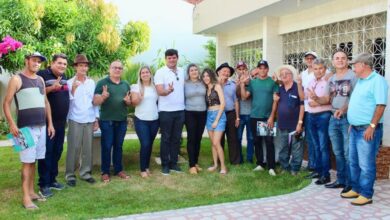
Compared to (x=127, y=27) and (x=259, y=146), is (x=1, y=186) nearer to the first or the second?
(x=259, y=146)

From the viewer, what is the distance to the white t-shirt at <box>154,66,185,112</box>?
645 centimetres

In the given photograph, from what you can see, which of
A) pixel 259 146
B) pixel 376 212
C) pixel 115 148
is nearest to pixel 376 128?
pixel 376 212

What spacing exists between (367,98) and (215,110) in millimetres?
2571

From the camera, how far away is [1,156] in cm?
876

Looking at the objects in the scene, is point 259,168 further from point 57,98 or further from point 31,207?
point 31,207

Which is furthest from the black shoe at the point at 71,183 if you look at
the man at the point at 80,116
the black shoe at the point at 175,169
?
the black shoe at the point at 175,169

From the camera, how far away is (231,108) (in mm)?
7070

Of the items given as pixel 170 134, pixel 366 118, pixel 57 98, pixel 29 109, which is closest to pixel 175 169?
pixel 170 134

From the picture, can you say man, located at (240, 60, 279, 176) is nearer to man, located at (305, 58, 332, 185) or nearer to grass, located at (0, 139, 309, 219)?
grass, located at (0, 139, 309, 219)

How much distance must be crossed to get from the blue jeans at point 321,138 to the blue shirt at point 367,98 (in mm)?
847

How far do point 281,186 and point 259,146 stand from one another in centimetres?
110

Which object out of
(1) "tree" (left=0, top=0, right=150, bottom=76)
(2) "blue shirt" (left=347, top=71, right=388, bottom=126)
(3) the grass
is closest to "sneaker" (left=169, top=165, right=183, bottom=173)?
(3) the grass

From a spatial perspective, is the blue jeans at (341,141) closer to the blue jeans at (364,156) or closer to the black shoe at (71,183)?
the blue jeans at (364,156)

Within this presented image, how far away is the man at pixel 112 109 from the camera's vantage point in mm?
6172
